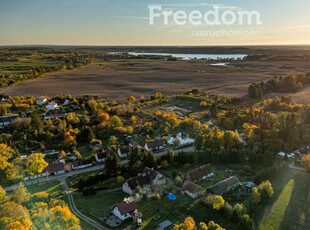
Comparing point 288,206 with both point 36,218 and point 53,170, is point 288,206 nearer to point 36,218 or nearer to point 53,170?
point 36,218

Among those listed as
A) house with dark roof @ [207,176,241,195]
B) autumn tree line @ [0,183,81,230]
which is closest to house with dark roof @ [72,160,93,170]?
autumn tree line @ [0,183,81,230]

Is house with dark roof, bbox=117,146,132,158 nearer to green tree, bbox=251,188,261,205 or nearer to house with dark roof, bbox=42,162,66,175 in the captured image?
house with dark roof, bbox=42,162,66,175

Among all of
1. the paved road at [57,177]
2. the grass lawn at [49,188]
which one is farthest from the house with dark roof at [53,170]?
the grass lawn at [49,188]

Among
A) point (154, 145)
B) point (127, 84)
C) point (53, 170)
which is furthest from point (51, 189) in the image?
point (127, 84)

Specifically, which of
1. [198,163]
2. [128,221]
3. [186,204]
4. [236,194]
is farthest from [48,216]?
[198,163]

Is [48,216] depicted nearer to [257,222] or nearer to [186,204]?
[186,204]

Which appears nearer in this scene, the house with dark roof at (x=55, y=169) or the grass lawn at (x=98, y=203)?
the grass lawn at (x=98, y=203)

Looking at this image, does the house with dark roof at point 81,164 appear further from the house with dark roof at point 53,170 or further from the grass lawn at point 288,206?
the grass lawn at point 288,206
